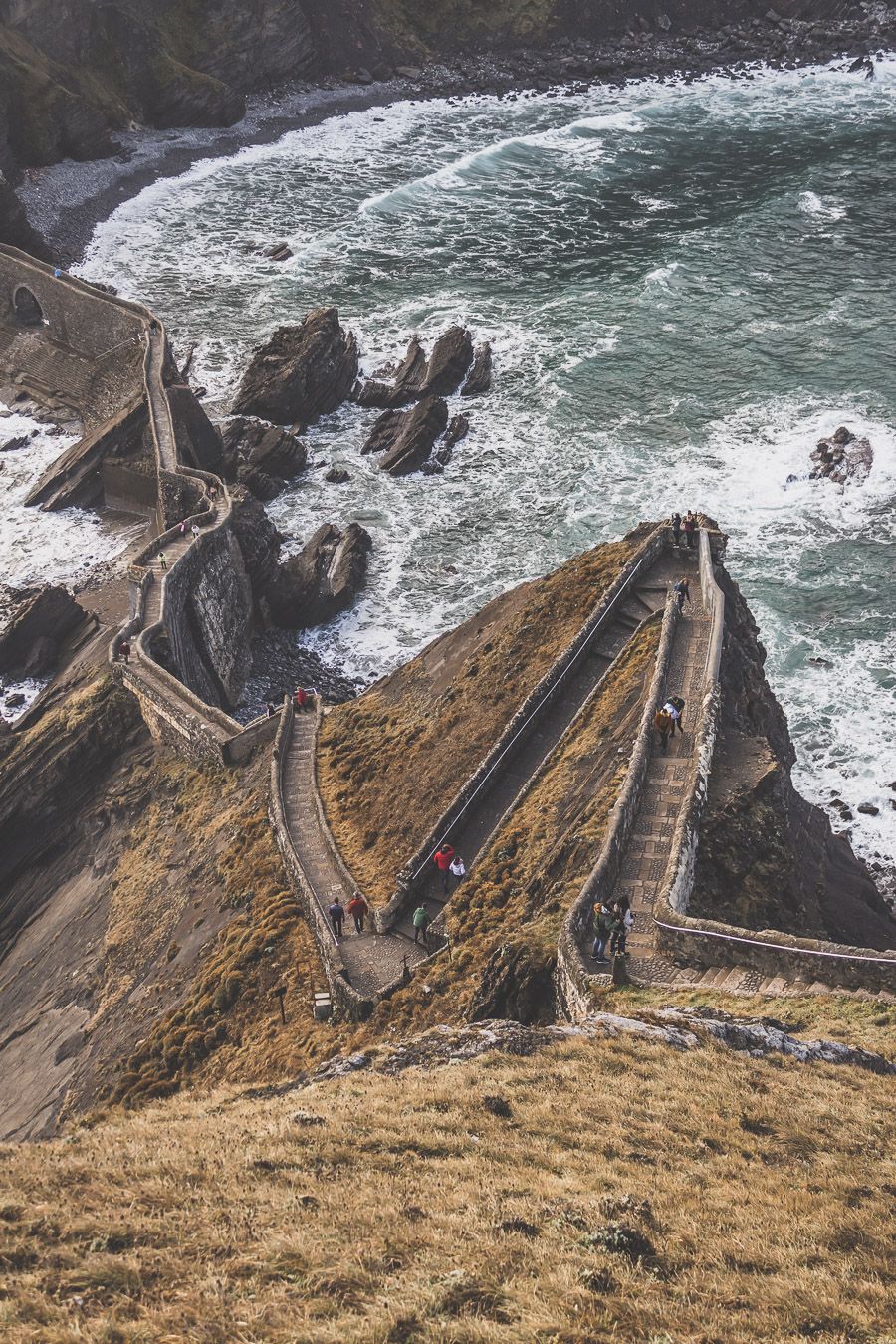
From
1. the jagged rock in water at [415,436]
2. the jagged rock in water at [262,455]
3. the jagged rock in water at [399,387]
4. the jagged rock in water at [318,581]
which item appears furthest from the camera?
the jagged rock in water at [399,387]

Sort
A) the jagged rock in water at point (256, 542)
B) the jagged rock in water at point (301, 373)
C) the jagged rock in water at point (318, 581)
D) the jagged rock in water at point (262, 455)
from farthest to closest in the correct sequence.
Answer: the jagged rock in water at point (301, 373) < the jagged rock in water at point (262, 455) < the jagged rock in water at point (318, 581) < the jagged rock in water at point (256, 542)

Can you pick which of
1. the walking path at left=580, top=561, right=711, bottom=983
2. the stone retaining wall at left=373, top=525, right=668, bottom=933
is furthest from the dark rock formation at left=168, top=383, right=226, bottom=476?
the walking path at left=580, top=561, right=711, bottom=983

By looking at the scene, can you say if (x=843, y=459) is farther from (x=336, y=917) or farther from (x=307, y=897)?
(x=336, y=917)

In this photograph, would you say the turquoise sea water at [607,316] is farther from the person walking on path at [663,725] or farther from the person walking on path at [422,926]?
the person walking on path at [422,926]

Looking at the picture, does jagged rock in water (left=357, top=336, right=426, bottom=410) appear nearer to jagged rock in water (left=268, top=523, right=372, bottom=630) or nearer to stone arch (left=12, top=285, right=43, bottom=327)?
jagged rock in water (left=268, top=523, right=372, bottom=630)

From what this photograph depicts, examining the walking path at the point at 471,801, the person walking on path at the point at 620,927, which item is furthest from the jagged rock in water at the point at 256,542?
the person walking on path at the point at 620,927

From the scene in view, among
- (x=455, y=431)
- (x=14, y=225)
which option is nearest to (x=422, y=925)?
(x=455, y=431)

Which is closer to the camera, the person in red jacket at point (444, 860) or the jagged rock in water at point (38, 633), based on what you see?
the person in red jacket at point (444, 860)
